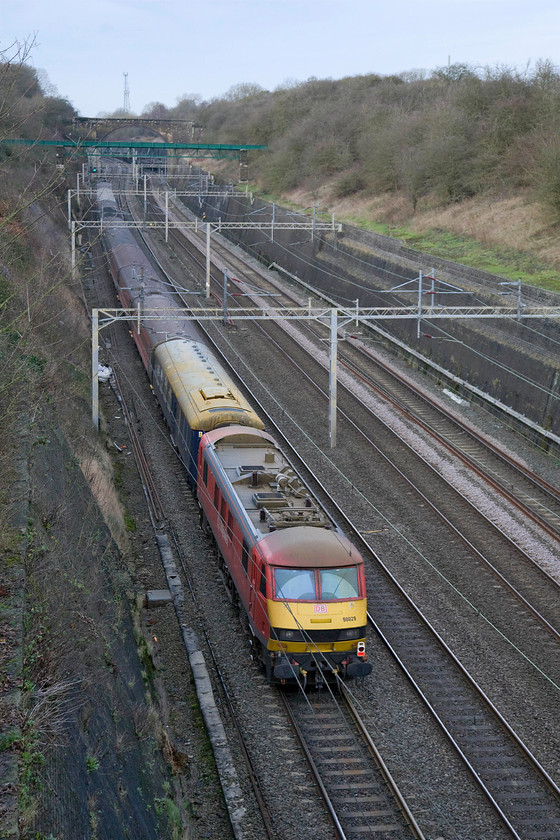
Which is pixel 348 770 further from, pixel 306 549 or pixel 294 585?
pixel 306 549

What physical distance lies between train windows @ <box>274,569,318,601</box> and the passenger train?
0.6 inches

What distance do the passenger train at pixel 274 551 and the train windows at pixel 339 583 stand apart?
2 cm

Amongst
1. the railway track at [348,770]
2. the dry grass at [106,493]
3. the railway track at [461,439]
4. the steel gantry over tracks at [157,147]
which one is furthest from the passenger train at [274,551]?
the steel gantry over tracks at [157,147]

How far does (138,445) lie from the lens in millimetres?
25750

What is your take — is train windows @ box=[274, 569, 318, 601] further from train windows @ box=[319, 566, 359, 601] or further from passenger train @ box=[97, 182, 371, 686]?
train windows @ box=[319, 566, 359, 601]

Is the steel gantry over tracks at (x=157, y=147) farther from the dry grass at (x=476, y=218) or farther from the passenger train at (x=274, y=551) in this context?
the passenger train at (x=274, y=551)

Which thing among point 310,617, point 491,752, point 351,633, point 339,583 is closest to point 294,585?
point 310,617

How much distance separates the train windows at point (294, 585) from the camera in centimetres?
1347

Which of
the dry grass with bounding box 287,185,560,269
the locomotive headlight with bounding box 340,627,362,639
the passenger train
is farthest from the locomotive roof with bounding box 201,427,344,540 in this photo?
the dry grass with bounding box 287,185,560,269

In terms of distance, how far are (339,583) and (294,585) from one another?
2.41 ft

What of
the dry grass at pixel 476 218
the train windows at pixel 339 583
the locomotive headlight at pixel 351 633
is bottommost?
the locomotive headlight at pixel 351 633

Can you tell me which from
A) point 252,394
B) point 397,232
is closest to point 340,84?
point 397,232

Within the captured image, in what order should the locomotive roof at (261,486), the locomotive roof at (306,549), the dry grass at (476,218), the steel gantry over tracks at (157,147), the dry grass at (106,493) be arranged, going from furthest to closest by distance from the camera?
the steel gantry over tracks at (157,147)
the dry grass at (476,218)
the dry grass at (106,493)
the locomotive roof at (261,486)
the locomotive roof at (306,549)

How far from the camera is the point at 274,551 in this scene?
1363 cm
